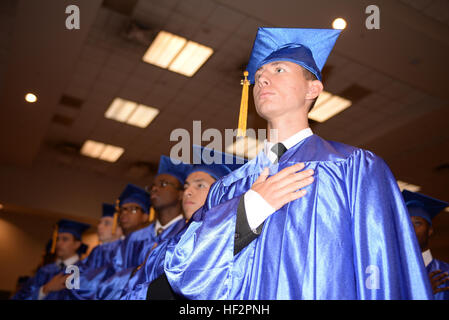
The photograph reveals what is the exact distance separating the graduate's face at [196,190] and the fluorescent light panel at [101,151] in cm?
809

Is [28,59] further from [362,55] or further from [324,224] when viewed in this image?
[324,224]

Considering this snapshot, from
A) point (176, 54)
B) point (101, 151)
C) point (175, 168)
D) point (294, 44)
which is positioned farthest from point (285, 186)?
point (101, 151)

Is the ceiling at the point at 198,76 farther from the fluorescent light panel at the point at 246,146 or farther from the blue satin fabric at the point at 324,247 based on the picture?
the blue satin fabric at the point at 324,247

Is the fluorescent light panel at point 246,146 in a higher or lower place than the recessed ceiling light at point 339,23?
higher

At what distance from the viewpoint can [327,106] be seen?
7.99m

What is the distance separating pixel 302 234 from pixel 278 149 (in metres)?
0.46

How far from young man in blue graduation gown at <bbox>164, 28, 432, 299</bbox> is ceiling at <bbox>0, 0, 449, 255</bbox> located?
13.7 ft

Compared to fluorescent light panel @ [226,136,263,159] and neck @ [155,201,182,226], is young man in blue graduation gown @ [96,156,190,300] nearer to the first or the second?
neck @ [155,201,182,226]

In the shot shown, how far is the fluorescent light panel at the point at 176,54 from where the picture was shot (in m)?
6.58

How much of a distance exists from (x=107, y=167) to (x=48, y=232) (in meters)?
3.70

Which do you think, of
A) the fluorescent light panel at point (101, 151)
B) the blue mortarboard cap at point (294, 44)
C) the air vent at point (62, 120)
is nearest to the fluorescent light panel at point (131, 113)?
the air vent at point (62, 120)

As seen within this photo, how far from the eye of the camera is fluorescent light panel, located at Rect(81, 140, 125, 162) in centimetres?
1078

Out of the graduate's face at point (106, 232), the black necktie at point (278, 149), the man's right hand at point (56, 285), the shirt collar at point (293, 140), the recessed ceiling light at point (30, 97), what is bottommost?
the man's right hand at point (56, 285)

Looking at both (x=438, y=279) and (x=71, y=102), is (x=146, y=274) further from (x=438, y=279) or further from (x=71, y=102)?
(x=71, y=102)
